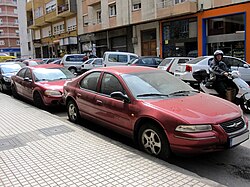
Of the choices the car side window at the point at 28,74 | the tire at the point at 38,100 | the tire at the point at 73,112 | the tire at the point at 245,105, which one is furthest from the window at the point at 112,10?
the tire at the point at 73,112

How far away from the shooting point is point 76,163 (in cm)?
414

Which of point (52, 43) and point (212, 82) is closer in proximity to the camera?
point (212, 82)

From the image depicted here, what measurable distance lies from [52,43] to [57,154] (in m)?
41.7

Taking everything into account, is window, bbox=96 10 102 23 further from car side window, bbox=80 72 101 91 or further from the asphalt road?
the asphalt road

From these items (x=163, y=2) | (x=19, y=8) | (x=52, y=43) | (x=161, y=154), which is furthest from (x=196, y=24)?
(x=19, y=8)

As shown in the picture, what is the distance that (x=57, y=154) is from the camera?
14.9 feet

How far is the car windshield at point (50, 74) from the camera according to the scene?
377 inches

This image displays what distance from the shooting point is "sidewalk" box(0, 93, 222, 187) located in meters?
3.57

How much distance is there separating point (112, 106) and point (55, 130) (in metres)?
1.55

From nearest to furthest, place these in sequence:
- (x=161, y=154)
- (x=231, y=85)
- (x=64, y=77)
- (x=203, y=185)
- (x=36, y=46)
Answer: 1. (x=203, y=185)
2. (x=161, y=154)
3. (x=231, y=85)
4. (x=64, y=77)
5. (x=36, y=46)

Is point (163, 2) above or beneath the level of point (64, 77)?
above

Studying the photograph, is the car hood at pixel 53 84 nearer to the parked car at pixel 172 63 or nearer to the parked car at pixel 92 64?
the parked car at pixel 172 63

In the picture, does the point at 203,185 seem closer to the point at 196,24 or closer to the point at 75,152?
the point at 75,152

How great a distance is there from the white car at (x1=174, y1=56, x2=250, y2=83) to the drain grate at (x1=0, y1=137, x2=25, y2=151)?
894 cm
